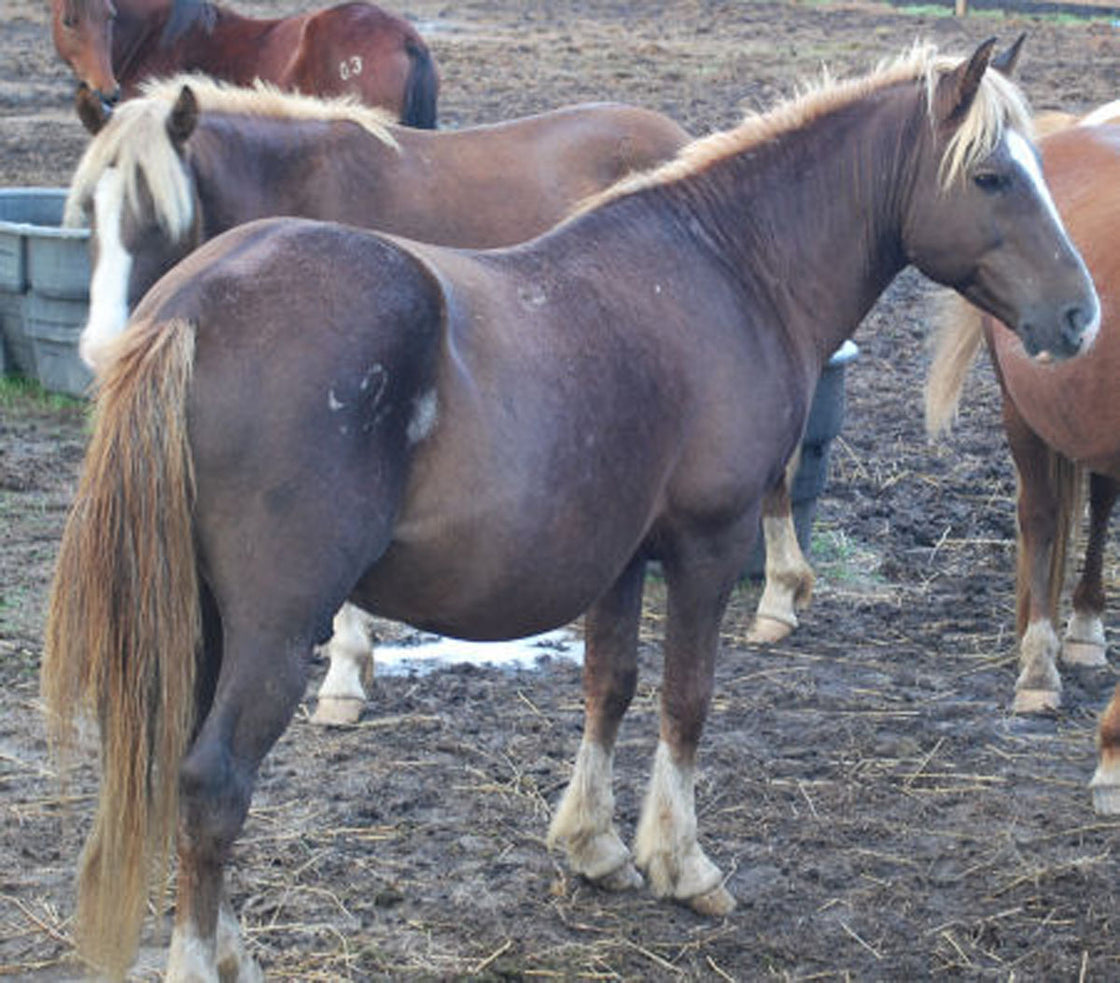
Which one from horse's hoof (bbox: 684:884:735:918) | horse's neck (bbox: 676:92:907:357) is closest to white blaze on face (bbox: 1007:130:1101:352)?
horse's neck (bbox: 676:92:907:357)

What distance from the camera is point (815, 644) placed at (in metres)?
5.47

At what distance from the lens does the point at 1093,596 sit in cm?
536

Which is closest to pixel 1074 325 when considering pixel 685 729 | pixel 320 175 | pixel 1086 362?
pixel 1086 362

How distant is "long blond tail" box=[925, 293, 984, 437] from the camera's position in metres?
5.54

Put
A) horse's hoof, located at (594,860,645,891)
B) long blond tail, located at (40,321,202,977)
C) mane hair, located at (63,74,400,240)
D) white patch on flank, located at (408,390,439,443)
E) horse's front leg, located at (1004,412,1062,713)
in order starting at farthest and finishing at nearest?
1. horse's front leg, located at (1004,412,1062,713)
2. mane hair, located at (63,74,400,240)
3. horse's hoof, located at (594,860,645,891)
4. white patch on flank, located at (408,390,439,443)
5. long blond tail, located at (40,321,202,977)

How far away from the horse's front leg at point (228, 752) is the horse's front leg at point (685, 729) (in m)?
1.02

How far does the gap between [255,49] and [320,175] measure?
10.5 ft

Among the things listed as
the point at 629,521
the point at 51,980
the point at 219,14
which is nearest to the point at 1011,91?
the point at 629,521

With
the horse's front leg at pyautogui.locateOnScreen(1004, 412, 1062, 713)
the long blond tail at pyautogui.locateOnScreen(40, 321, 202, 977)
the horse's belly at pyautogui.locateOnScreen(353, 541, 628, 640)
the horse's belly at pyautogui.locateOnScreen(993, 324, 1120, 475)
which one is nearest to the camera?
the long blond tail at pyautogui.locateOnScreen(40, 321, 202, 977)

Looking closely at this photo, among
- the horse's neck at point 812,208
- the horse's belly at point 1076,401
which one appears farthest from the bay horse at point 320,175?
the horse's belly at point 1076,401

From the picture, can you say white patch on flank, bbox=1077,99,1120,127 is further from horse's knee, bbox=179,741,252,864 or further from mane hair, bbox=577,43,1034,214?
horse's knee, bbox=179,741,252,864

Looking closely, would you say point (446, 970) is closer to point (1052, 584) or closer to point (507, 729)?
point (507, 729)

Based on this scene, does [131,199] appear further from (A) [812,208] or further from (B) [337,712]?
(A) [812,208]

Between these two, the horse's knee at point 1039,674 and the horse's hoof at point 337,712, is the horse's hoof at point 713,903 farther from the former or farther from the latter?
the horse's knee at point 1039,674
